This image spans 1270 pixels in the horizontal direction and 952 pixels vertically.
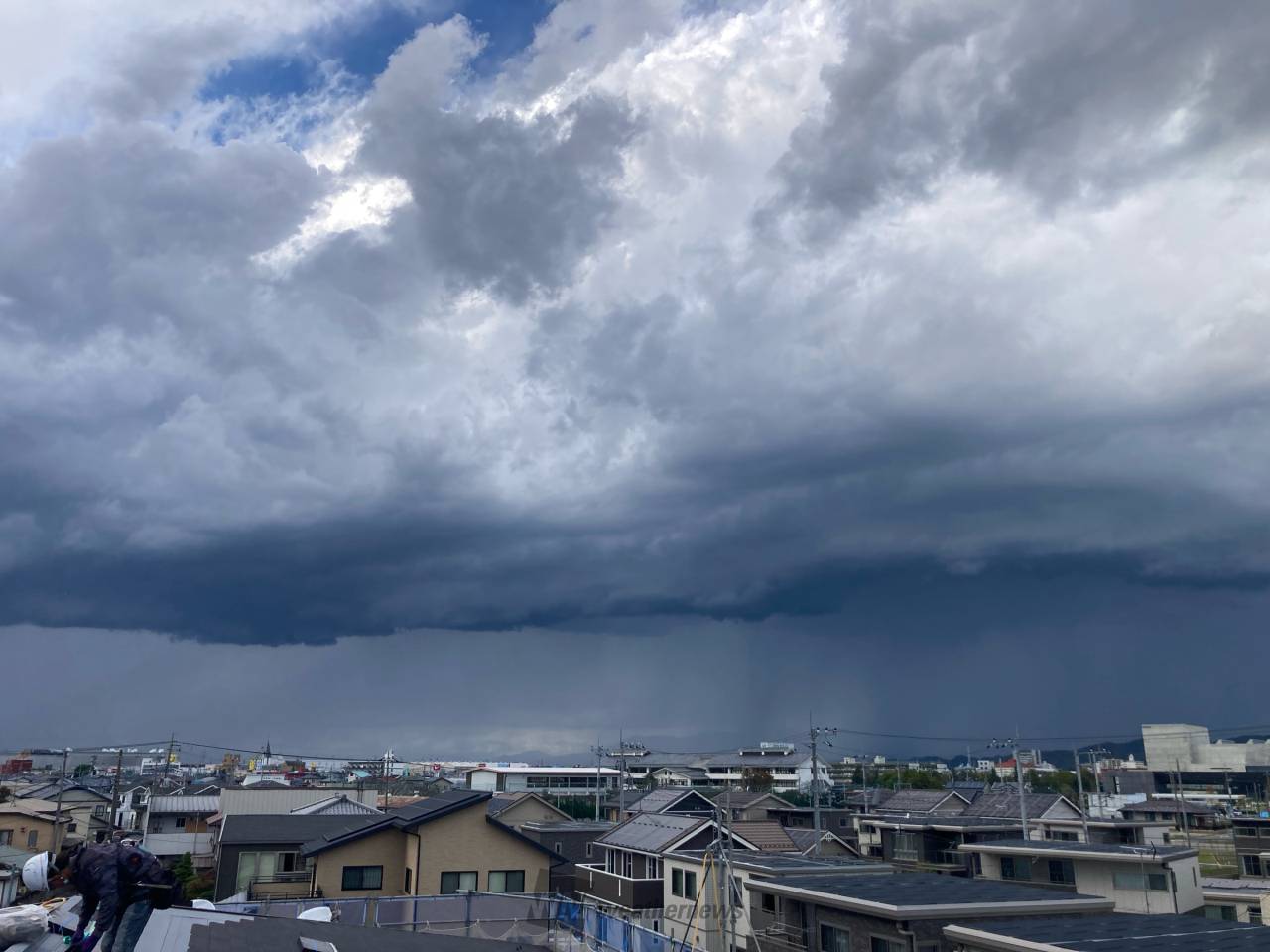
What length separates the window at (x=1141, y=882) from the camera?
44.8m

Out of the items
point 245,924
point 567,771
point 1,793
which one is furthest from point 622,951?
point 567,771

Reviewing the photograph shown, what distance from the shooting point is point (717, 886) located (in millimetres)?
45688

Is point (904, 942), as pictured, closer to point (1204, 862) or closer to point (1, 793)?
point (1204, 862)

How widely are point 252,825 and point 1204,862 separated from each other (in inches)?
3092

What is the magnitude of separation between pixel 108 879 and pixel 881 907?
26.6m

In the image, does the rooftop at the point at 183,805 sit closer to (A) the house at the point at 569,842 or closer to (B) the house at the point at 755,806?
(A) the house at the point at 569,842

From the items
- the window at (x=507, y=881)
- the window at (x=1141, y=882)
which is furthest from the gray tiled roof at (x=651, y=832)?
the window at (x=1141, y=882)

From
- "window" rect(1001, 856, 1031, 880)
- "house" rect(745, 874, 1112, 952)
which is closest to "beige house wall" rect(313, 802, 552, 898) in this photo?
"house" rect(745, 874, 1112, 952)

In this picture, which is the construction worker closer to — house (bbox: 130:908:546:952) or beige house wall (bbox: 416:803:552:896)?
house (bbox: 130:908:546:952)

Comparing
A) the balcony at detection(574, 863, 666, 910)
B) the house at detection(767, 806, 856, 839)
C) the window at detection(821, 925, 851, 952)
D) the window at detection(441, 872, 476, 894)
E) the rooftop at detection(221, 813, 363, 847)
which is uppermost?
the rooftop at detection(221, 813, 363, 847)

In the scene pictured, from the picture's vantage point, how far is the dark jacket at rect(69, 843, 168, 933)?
37.0ft

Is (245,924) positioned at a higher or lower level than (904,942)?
higher

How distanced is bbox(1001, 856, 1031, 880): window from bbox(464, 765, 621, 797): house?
317 feet

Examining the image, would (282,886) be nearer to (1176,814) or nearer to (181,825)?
(181,825)
